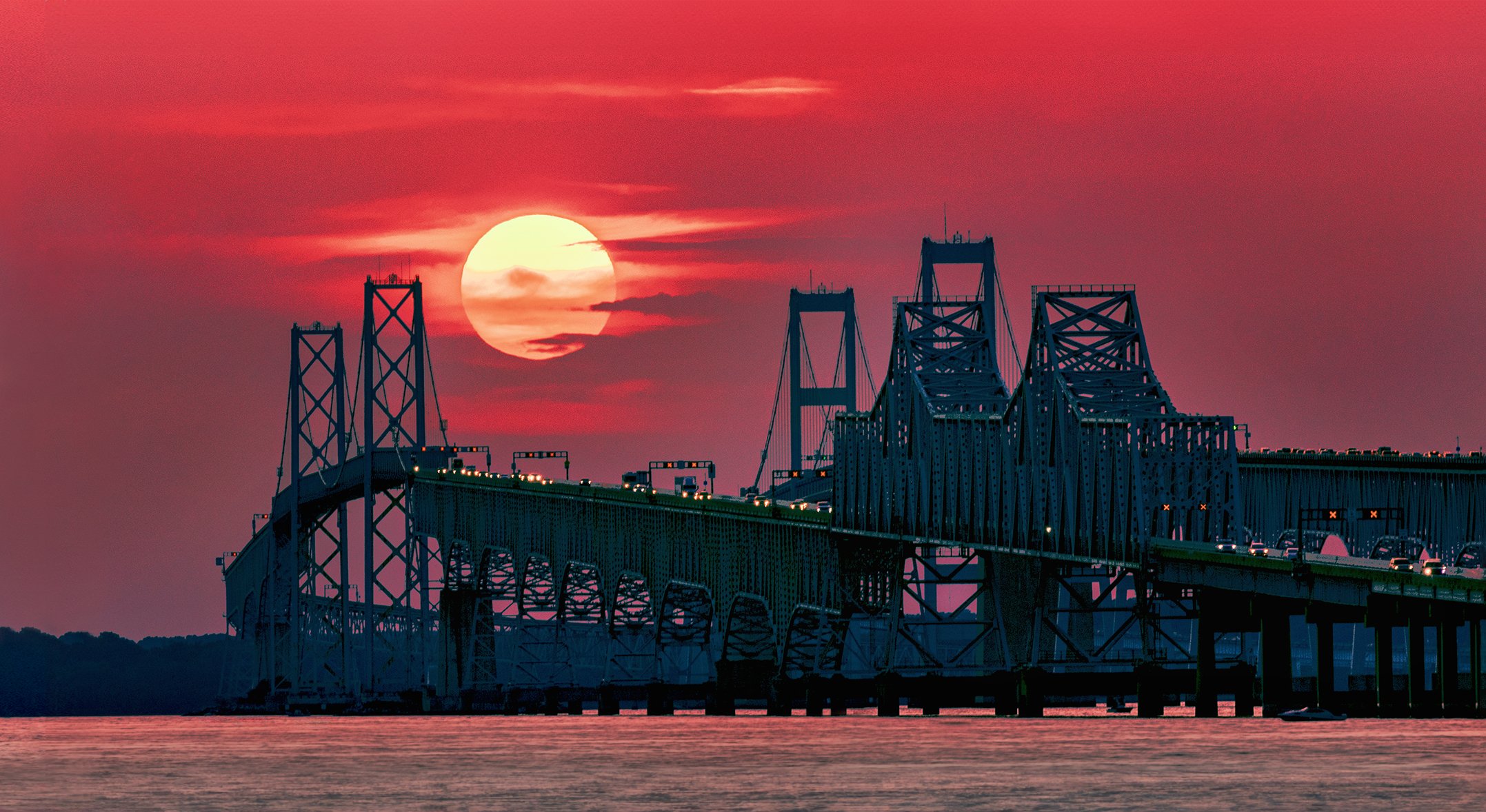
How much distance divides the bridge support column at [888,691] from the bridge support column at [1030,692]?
10602 mm

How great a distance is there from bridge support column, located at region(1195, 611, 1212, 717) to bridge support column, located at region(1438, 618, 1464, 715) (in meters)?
11.0

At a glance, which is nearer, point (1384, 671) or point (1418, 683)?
point (1384, 671)

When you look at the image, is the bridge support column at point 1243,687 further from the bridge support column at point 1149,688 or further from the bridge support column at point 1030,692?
the bridge support column at point 1030,692

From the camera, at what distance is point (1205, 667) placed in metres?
141

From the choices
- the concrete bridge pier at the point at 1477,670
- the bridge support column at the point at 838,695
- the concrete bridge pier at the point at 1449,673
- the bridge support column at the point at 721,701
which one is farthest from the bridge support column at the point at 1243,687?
the bridge support column at the point at 721,701

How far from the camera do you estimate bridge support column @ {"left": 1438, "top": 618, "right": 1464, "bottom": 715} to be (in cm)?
13438

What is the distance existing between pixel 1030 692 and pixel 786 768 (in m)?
63.6

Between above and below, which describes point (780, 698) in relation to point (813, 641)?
below

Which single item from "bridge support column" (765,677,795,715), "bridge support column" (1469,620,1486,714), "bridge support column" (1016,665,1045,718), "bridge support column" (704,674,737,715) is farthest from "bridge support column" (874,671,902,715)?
"bridge support column" (1469,620,1486,714)

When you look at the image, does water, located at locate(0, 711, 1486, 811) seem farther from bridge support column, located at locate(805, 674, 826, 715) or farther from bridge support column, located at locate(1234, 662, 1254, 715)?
bridge support column, located at locate(805, 674, 826, 715)

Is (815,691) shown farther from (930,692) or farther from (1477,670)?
(1477,670)

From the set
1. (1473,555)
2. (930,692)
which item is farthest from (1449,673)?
(1473,555)

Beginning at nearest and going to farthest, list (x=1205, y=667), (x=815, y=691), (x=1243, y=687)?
1. (x=1205, y=667)
2. (x=1243, y=687)
3. (x=815, y=691)

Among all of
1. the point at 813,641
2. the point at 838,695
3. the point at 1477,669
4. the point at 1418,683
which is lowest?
the point at 838,695
